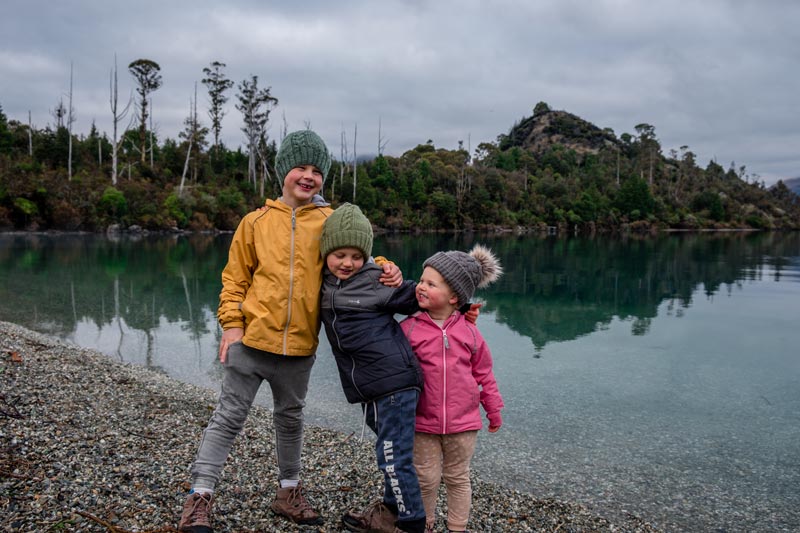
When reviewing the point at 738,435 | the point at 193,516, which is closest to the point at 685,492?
the point at 738,435

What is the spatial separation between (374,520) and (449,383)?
0.91 metres

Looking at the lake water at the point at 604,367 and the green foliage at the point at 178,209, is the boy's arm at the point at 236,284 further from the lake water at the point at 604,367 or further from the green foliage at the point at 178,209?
the green foliage at the point at 178,209

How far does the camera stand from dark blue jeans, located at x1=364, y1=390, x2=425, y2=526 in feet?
8.48

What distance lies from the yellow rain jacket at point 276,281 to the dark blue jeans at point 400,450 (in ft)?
1.91

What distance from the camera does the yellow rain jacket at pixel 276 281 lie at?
9.14ft

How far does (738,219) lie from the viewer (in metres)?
76.3

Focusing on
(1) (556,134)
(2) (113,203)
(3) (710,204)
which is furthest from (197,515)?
(1) (556,134)

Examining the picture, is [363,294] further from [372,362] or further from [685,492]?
[685,492]

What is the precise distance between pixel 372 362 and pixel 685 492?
12.4 ft

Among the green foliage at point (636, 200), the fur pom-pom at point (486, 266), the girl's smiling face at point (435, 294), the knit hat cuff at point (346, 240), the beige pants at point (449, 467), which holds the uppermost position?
the green foliage at point (636, 200)

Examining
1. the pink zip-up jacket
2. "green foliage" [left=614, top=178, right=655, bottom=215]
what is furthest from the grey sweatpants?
"green foliage" [left=614, top=178, right=655, bottom=215]

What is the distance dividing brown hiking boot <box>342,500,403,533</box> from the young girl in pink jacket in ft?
0.72

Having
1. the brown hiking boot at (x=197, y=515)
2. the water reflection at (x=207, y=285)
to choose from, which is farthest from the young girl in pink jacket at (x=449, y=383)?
the water reflection at (x=207, y=285)

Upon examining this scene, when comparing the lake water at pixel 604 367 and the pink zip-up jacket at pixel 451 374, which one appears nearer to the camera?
the pink zip-up jacket at pixel 451 374
